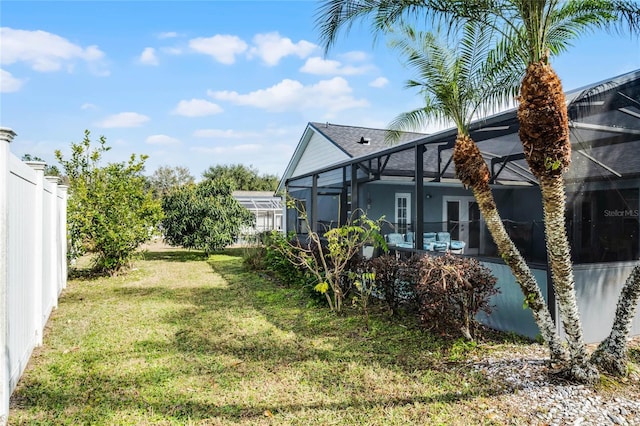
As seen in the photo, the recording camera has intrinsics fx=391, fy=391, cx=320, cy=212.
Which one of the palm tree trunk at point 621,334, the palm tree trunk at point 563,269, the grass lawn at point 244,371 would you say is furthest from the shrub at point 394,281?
the palm tree trunk at point 621,334

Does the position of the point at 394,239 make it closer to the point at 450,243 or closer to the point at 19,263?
the point at 450,243

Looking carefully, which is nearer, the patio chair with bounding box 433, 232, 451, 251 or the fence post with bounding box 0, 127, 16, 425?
the fence post with bounding box 0, 127, 16, 425

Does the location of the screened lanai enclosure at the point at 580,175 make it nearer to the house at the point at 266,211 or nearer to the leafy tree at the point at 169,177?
the house at the point at 266,211

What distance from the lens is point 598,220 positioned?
5.21 metres

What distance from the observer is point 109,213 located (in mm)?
10320

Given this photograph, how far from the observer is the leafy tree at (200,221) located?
49.1 ft

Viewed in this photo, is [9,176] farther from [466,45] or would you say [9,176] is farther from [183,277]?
[183,277]

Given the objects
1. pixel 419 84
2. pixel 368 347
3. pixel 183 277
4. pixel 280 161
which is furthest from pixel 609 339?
pixel 280 161

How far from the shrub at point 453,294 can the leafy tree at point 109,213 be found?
8.39m

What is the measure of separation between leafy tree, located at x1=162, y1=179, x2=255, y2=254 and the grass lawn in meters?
7.85

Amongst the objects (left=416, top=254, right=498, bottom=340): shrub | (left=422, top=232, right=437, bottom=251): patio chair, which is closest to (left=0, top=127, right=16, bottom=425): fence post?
(left=416, top=254, right=498, bottom=340): shrub

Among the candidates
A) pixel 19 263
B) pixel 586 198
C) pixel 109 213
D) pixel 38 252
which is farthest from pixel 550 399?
pixel 109 213

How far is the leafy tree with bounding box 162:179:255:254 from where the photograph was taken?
15.0m

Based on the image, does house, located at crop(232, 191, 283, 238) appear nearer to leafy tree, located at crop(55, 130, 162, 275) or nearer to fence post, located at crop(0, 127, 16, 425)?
leafy tree, located at crop(55, 130, 162, 275)
